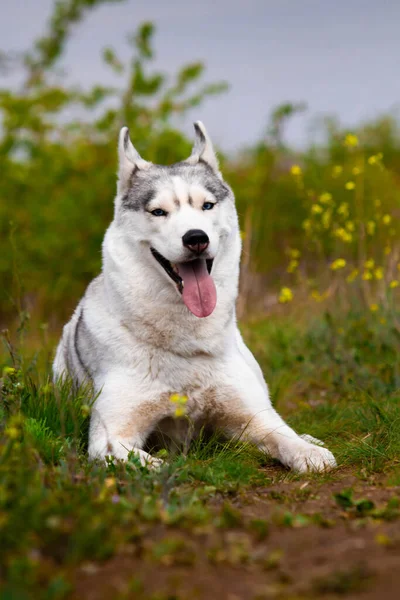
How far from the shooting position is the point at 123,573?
2533 millimetres

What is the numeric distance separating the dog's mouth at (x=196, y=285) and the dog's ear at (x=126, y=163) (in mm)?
708

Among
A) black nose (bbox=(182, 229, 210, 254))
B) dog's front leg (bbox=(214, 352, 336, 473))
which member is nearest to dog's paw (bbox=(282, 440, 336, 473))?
dog's front leg (bbox=(214, 352, 336, 473))

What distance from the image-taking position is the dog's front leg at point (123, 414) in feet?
14.7

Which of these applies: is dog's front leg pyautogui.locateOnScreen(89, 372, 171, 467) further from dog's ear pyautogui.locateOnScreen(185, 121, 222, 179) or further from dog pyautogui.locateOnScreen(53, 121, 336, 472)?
dog's ear pyautogui.locateOnScreen(185, 121, 222, 179)

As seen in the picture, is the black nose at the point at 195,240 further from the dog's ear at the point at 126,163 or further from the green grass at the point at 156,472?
the green grass at the point at 156,472

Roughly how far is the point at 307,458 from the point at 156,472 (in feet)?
3.29

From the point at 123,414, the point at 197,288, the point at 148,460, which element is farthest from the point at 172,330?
the point at 148,460

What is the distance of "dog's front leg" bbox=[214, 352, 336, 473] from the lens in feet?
14.9

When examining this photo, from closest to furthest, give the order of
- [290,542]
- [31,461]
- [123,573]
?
1. [123,573]
2. [290,542]
3. [31,461]

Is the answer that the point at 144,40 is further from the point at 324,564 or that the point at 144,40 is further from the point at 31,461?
the point at 324,564

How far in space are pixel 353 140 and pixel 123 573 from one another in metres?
4.87

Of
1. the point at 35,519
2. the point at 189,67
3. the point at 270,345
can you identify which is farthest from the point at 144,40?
the point at 35,519

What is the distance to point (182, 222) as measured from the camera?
4.45 meters

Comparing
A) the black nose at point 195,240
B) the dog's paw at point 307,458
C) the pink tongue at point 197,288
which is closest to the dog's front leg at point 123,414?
the pink tongue at point 197,288
